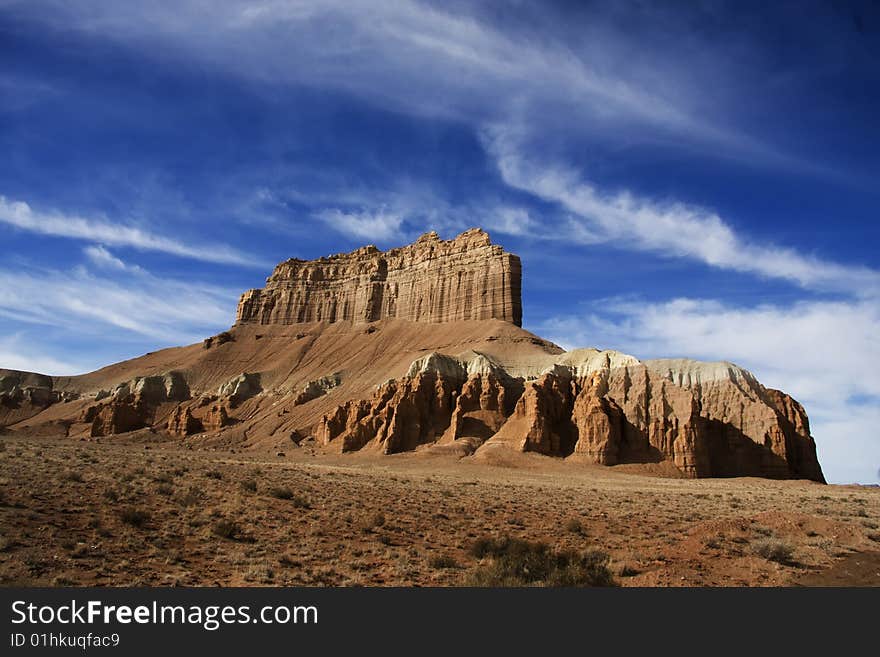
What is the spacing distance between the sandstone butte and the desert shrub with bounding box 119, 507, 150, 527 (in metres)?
42.6

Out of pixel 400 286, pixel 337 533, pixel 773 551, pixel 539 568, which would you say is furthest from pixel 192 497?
pixel 400 286

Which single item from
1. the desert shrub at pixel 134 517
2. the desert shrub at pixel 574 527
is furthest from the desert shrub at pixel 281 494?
the desert shrub at pixel 574 527

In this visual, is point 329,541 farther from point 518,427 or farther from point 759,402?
point 759,402

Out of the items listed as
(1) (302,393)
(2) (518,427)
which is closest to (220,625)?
(2) (518,427)

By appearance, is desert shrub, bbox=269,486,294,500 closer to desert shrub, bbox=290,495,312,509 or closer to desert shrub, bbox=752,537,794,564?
desert shrub, bbox=290,495,312,509

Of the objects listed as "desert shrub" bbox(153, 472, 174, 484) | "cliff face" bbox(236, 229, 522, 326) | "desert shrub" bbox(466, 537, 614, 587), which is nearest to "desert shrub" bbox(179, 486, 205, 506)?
"desert shrub" bbox(153, 472, 174, 484)

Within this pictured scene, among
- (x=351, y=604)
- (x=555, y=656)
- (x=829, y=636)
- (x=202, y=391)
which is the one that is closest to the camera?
(x=555, y=656)

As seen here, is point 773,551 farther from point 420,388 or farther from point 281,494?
point 420,388

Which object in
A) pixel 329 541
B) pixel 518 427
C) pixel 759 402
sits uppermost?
pixel 759 402

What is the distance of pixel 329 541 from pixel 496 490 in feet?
53.9

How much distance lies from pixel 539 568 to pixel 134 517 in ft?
34.6

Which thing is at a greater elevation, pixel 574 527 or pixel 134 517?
pixel 574 527

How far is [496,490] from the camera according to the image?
31297 millimetres

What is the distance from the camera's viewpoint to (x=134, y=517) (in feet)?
52.0
